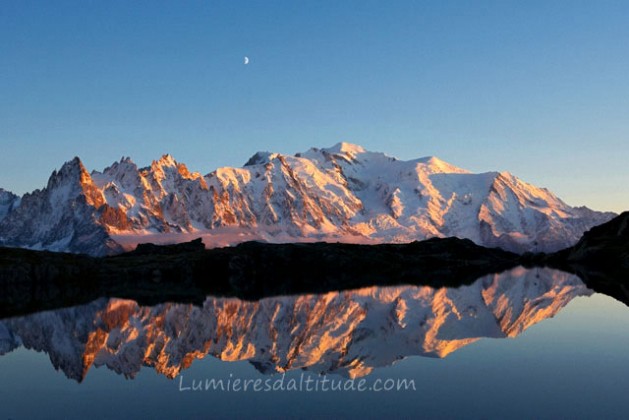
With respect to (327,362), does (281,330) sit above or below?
above

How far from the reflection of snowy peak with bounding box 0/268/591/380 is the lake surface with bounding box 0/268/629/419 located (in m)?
0.29

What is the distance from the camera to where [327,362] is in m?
60.1

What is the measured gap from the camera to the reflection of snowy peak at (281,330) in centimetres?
6362

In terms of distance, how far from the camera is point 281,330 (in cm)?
8556

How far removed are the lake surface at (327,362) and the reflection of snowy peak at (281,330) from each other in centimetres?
29

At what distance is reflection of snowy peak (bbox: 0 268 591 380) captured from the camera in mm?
63625

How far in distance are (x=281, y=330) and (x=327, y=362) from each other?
85.3 feet

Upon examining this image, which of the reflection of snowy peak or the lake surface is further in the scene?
the reflection of snowy peak

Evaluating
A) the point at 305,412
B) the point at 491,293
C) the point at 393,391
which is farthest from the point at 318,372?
the point at 491,293

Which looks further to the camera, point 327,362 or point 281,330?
point 281,330

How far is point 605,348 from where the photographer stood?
64.0 meters

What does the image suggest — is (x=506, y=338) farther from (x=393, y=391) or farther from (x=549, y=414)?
(x=549, y=414)

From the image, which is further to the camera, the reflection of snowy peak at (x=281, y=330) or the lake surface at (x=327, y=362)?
the reflection of snowy peak at (x=281, y=330)

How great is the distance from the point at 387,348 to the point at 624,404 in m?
27.7
